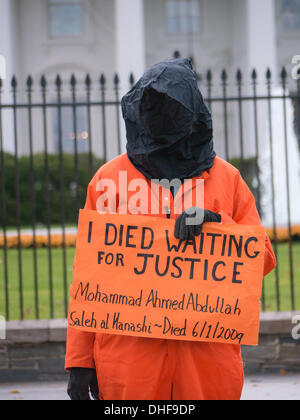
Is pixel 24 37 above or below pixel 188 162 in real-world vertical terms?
above

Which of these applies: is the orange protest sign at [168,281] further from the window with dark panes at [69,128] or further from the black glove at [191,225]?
the window with dark panes at [69,128]

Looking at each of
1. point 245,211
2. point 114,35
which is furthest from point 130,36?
point 245,211

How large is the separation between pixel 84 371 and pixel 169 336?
14.5 inches

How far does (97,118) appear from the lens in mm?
21156

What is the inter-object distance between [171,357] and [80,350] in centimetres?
35

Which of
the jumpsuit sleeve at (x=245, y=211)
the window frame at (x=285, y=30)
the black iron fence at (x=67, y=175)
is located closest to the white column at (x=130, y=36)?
the black iron fence at (x=67, y=175)

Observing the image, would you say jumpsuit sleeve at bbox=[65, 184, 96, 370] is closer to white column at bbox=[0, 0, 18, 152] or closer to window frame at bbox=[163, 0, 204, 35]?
white column at bbox=[0, 0, 18, 152]

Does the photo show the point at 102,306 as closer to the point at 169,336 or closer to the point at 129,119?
the point at 169,336

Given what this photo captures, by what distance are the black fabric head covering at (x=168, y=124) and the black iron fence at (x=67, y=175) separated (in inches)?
123

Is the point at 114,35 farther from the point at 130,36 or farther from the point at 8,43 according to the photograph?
the point at 8,43

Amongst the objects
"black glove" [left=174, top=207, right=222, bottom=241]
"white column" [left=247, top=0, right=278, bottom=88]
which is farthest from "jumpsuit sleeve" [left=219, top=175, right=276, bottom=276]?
"white column" [left=247, top=0, right=278, bottom=88]

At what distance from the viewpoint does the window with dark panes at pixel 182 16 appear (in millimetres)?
23531

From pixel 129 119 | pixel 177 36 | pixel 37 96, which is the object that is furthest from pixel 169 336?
pixel 177 36

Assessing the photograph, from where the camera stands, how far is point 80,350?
2.39 m
